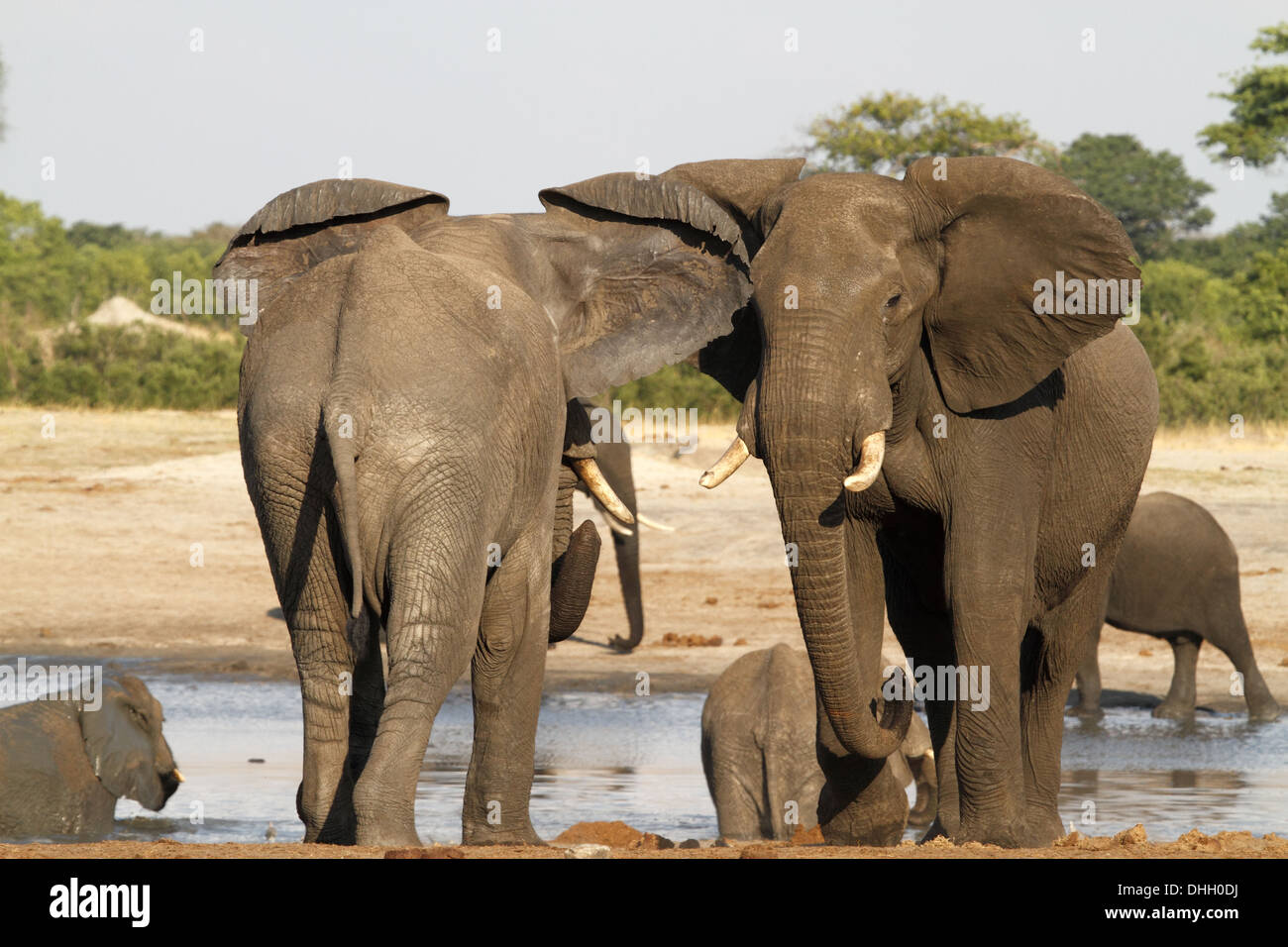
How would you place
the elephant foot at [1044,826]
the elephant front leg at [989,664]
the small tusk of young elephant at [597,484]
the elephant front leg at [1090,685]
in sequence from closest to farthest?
1. the elephant front leg at [989,664]
2. the small tusk of young elephant at [597,484]
3. the elephant foot at [1044,826]
4. the elephant front leg at [1090,685]

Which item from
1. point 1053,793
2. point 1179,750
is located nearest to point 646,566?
point 1179,750

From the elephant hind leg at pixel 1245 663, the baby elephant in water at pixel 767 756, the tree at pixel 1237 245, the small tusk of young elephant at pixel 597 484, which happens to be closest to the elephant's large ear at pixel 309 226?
the small tusk of young elephant at pixel 597 484

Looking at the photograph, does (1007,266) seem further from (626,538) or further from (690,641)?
(690,641)

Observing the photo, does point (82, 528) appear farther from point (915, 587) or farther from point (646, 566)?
point (915, 587)

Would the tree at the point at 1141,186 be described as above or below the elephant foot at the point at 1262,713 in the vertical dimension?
above

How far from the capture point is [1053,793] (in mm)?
7090

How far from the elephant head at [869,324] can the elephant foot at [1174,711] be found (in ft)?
18.3

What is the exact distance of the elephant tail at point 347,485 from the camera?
4.72 meters

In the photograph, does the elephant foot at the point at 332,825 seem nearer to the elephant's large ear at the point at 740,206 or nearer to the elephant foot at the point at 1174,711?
the elephant's large ear at the point at 740,206

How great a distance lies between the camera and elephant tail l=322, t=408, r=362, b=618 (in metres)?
4.72

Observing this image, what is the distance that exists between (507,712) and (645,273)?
1605mm

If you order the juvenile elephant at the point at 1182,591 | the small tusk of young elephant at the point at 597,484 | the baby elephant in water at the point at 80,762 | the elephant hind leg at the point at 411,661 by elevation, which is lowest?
the baby elephant in water at the point at 80,762

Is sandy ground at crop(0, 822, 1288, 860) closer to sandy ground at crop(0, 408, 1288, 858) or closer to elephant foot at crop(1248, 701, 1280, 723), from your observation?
elephant foot at crop(1248, 701, 1280, 723)

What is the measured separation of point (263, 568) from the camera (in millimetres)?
15844
